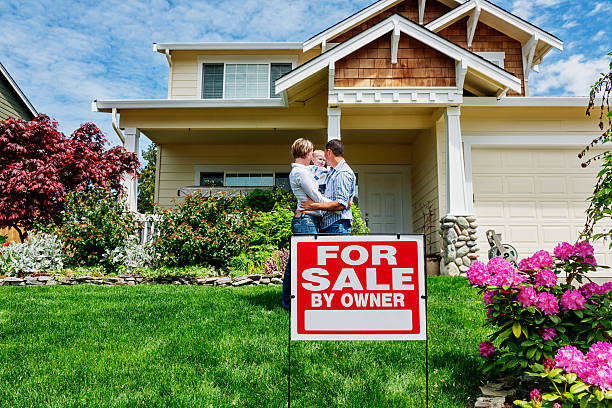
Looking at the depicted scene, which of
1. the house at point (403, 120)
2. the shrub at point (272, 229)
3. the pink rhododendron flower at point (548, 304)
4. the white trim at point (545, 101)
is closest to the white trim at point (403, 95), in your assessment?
the house at point (403, 120)

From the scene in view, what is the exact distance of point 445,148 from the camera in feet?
28.5

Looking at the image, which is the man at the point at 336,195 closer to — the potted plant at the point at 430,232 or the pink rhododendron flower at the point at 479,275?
the pink rhododendron flower at the point at 479,275

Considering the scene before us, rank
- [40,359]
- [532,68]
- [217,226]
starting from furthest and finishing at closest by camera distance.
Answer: [532,68], [217,226], [40,359]

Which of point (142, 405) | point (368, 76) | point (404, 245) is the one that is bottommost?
point (142, 405)

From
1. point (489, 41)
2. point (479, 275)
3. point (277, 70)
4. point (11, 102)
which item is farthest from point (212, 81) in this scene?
point (479, 275)

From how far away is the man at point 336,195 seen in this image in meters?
3.95

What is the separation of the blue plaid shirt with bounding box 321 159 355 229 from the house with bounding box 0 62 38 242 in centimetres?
1515

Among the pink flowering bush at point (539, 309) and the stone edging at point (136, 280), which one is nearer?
the pink flowering bush at point (539, 309)

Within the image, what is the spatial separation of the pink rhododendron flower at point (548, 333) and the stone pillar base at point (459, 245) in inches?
205

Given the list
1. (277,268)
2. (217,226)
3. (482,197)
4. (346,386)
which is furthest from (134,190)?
(346,386)

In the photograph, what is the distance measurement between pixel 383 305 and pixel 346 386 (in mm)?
867

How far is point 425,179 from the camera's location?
33.0 ft

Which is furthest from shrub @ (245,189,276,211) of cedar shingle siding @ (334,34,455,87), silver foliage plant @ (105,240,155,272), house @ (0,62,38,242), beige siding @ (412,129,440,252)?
house @ (0,62,38,242)

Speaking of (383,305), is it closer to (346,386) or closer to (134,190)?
(346,386)
